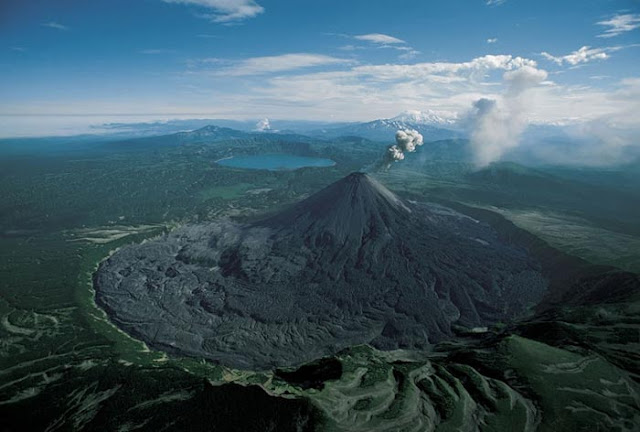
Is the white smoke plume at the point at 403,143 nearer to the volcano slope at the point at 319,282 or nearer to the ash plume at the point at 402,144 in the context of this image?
the ash plume at the point at 402,144

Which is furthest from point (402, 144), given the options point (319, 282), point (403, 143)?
point (319, 282)

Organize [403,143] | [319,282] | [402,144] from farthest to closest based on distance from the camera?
[402,144] < [403,143] < [319,282]

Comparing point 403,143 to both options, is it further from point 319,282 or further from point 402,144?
point 319,282

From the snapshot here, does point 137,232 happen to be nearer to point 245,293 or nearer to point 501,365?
point 245,293

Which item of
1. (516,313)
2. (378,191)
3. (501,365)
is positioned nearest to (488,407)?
(501,365)

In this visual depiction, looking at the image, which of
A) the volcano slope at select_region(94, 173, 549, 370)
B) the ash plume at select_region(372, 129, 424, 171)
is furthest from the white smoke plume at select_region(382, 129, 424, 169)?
the volcano slope at select_region(94, 173, 549, 370)

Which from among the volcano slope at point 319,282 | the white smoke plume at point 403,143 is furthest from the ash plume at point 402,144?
the volcano slope at point 319,282

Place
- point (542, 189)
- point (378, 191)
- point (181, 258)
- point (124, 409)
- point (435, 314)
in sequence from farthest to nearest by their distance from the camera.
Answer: point (542, 189) < point (378, 191) < point (181, 258) < point (435, 314) < point (124, 409)

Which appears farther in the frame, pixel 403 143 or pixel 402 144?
pixel 402 144
